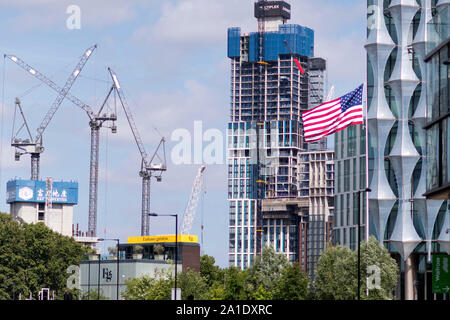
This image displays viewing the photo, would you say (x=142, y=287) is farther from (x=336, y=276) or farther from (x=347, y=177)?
(x=336, y=276)

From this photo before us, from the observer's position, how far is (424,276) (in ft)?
506

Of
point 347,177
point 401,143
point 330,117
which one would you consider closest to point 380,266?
point 330,117

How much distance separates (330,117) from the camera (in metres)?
115

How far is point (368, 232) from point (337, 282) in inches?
1272

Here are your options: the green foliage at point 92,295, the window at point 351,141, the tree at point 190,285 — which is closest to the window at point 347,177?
the window at point 351,141

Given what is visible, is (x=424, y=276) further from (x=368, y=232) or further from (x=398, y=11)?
(x=398, y=11)

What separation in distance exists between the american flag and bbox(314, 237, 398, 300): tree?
22.7 meters

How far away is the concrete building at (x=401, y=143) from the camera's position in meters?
152

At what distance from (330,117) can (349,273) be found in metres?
25.9

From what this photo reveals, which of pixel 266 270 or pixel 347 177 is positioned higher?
pixel 347 177

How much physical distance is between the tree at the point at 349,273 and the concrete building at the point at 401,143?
17.0 metres

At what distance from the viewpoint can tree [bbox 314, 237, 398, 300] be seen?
128375 millimetres

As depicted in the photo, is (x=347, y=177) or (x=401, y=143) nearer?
(x=401, y=143)
